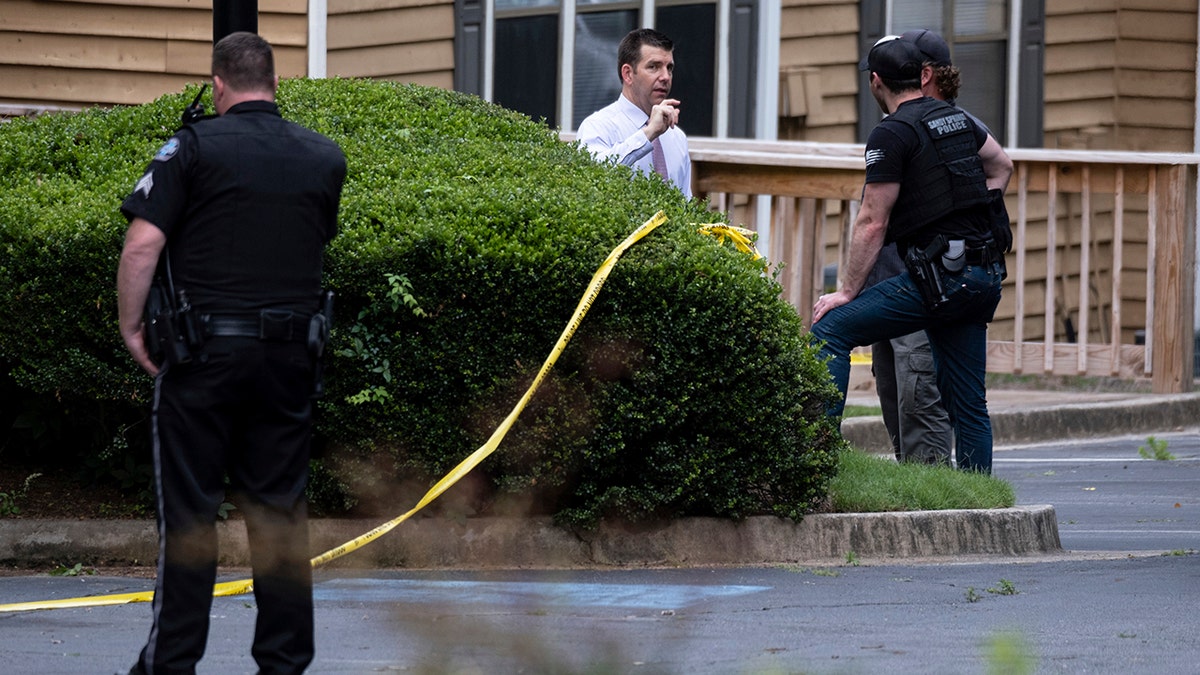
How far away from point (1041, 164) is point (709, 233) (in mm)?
5079

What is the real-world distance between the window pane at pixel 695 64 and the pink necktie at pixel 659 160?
5403mm

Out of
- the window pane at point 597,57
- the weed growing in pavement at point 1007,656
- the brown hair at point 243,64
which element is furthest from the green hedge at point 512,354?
the window pane at point 597,57

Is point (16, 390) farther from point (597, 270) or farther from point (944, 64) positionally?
point (944, 64)

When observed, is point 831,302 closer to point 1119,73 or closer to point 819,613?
point 819,613

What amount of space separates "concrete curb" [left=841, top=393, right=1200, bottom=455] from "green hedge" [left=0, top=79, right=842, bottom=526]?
5.27 metres

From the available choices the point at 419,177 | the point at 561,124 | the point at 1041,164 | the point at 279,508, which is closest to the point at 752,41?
the point at 561,124

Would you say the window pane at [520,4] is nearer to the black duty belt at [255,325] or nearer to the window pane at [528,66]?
the window pane at [528,66]

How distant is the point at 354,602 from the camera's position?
5.73m

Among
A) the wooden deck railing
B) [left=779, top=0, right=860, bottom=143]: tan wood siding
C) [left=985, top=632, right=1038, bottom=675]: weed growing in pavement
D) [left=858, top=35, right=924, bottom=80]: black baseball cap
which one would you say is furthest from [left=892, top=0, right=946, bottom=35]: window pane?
[left=985, top=632, right=1038, bottom=675]: weed growing in pavement

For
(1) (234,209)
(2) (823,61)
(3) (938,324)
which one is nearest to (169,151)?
(1) (234,209)

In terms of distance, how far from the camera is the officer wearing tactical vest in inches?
287

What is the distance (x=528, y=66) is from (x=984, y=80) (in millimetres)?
4124

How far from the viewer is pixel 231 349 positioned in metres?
4.43

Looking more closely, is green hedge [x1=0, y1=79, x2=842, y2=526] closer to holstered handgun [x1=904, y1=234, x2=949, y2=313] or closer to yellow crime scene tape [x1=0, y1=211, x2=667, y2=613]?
yellow crime scene tape [x1=0, y1=211, x2=667, y2=613]
